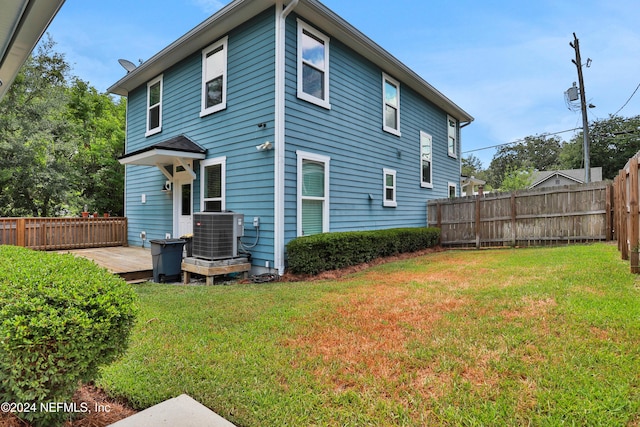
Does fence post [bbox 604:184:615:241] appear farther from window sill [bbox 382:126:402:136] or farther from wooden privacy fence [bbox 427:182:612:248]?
window sill [bbox 382:126:402:136]

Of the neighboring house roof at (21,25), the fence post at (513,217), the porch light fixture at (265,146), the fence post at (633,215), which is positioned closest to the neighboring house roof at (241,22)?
the porch light fixture at (265,146)

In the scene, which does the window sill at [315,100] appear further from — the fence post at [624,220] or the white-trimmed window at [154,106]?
the fence post at [624,220]

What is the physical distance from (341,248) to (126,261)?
4.63 meters

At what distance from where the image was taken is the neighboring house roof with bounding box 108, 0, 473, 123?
20.5 feet

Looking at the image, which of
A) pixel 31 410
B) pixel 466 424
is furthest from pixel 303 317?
pixel 31 410

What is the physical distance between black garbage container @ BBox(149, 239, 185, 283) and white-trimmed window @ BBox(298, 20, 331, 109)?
3.80 metres

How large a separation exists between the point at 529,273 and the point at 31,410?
5.84 meters

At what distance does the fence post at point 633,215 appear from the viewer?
14.0 feet

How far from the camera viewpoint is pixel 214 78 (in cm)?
743

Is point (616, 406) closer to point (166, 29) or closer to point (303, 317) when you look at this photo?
point (303, 317)

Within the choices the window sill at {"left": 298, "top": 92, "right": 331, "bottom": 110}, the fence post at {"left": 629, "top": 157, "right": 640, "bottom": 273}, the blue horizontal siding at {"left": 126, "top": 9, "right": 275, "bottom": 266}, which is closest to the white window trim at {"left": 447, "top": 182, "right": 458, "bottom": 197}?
the window sill at {"left": 298, "top": 92, "right": 331, "bottom": 110}

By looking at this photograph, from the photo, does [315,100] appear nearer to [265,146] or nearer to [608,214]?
[265,146]

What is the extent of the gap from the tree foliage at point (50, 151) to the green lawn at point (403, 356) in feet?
36.1

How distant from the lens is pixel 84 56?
15.9 metres
